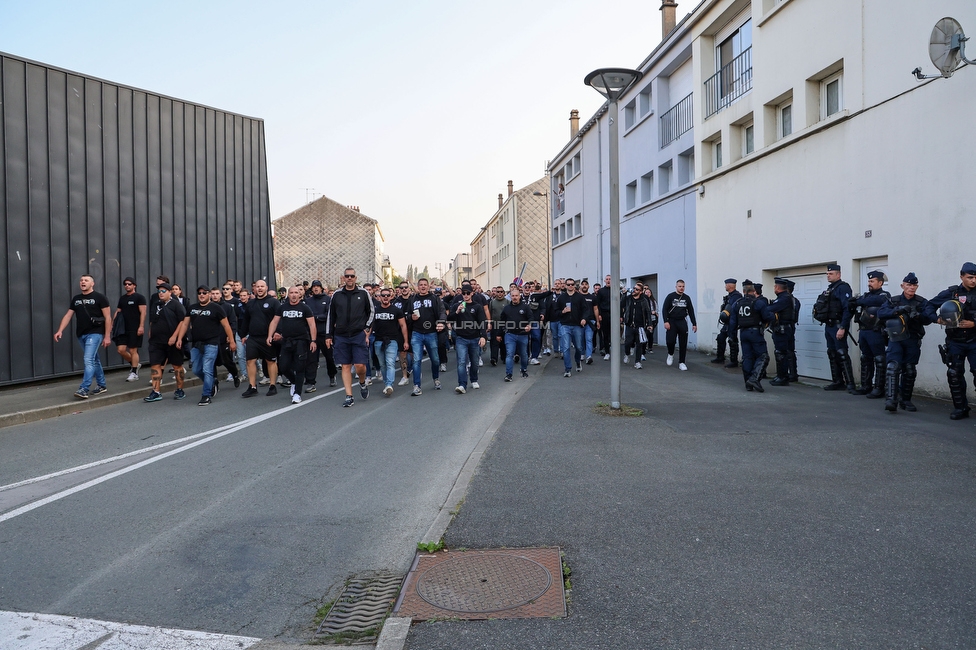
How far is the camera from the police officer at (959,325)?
7809 mm

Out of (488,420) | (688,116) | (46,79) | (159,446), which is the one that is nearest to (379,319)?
(488,420)

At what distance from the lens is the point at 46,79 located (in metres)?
12.9

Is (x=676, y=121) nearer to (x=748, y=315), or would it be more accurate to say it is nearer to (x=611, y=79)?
(x=748, y=315)

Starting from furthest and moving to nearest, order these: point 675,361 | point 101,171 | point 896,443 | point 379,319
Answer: point 675,361 → point 101,171 → point 379,319 → point 896,443

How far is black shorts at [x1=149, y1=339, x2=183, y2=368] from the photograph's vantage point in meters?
11.0

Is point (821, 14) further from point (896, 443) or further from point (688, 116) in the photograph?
point (896, 443)

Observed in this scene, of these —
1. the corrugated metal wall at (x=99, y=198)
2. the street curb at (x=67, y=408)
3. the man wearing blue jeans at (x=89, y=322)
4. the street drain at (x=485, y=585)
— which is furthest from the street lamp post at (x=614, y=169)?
the corrugated metal wall at (x=99, y=198)

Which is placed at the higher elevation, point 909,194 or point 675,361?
point 909,194

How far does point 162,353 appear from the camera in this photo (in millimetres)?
11047

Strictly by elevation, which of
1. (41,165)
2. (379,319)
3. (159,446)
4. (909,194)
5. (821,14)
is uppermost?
(821,14)

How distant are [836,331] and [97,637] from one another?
35.1 feet

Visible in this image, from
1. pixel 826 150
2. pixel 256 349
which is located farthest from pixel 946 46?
pixel 256 349

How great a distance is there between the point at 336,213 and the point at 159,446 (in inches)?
2152

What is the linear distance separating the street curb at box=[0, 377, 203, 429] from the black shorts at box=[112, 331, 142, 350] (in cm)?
84
